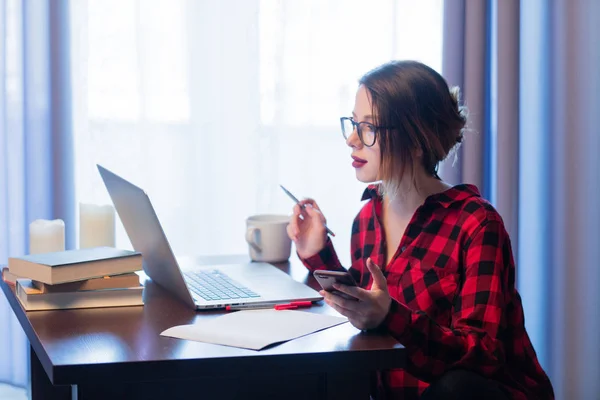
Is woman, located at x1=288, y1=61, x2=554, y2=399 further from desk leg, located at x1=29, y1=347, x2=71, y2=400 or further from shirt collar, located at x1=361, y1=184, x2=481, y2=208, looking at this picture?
desk leg, located at x1=29, y1=347, x2=71, y2=400

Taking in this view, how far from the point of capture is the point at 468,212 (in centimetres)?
146

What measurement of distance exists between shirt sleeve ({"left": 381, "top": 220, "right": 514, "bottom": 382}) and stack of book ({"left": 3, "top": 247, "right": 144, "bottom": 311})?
44cm

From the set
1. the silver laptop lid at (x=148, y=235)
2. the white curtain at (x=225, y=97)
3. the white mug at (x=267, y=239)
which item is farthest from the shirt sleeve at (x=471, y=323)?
the white curtain at (x=225, y=97)

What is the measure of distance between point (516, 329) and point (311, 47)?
1360 mm

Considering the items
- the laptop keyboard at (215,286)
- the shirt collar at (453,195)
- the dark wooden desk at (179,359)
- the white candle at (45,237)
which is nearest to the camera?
the dark wooden desk at (179,359)

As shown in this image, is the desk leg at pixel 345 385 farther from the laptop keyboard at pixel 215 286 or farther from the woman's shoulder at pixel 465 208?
the woman's shoulder at pixel 465 208

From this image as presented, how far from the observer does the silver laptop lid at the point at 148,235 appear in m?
1.29

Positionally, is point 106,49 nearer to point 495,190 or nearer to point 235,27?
point 235,27

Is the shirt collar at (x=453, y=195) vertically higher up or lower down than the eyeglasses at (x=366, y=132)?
lower down

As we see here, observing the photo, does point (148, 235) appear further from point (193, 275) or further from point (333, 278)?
point (333, 278)

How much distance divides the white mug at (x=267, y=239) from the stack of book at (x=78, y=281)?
1.40ft

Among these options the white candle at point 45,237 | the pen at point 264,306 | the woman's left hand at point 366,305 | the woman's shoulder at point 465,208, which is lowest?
the pen at point 264,306

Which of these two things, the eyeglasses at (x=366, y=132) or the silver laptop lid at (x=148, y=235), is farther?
the eyeglasses at (x=366, y=132)

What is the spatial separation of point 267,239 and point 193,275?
0.24 metres
